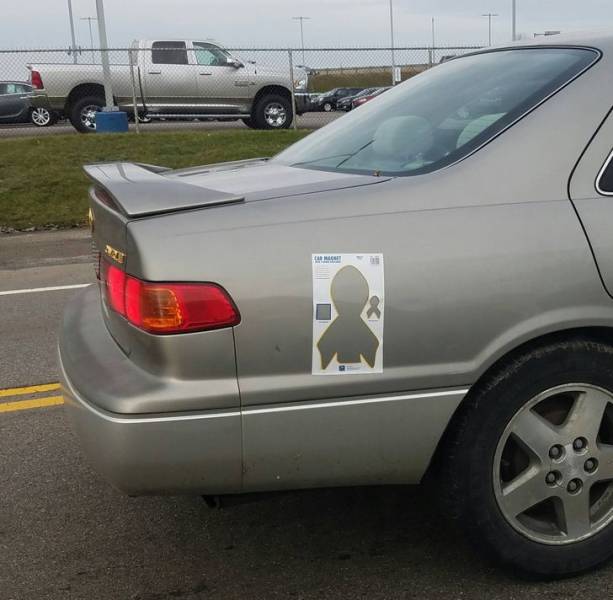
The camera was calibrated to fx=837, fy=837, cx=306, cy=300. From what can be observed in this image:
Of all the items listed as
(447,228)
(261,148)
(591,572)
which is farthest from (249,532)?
(261,148)

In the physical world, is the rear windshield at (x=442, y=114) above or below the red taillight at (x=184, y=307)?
above

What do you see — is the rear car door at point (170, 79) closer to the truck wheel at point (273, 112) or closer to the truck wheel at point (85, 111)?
the truck wheel at point (85, 111)

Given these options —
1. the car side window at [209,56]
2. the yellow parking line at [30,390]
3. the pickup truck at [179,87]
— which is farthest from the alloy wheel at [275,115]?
the yellow parking line at [30,390]

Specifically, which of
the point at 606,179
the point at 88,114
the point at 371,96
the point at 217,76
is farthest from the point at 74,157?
the point at 606,179

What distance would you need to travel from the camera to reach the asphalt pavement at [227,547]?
2.71 m

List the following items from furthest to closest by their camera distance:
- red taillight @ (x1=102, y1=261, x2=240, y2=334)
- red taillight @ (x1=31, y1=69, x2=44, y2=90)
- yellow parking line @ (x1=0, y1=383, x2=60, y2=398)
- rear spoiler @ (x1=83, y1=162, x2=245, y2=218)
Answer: red taillight @ (x1=31, y1=69, x2=44, y2=90) → yellow parking line @ (x1=0, y1=383, x2=60, y2=398) → rear spoiler @ (x1=83, y1=162, x2=245, y2=218) → red taillight @ (x1=102, y1=261, x2=240, y2=334)

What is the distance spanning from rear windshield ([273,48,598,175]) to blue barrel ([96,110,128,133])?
12304 mm

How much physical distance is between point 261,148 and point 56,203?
396cm

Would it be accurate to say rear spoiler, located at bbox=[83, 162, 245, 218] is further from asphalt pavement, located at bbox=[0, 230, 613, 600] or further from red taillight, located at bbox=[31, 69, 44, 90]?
red taillight, located at bbox=[31, 69, 44, 90]

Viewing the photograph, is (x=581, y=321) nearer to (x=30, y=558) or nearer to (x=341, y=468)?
(x=341, y=468)

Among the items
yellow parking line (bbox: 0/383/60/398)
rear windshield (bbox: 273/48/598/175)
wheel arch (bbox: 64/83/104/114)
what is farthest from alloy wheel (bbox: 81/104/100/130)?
rear windshield (bbox: 273/48/598/175)

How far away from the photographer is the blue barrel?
15.1 metres

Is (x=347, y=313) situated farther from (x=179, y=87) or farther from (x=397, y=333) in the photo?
(x=179, y=87)

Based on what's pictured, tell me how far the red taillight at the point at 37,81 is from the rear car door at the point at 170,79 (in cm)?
209
